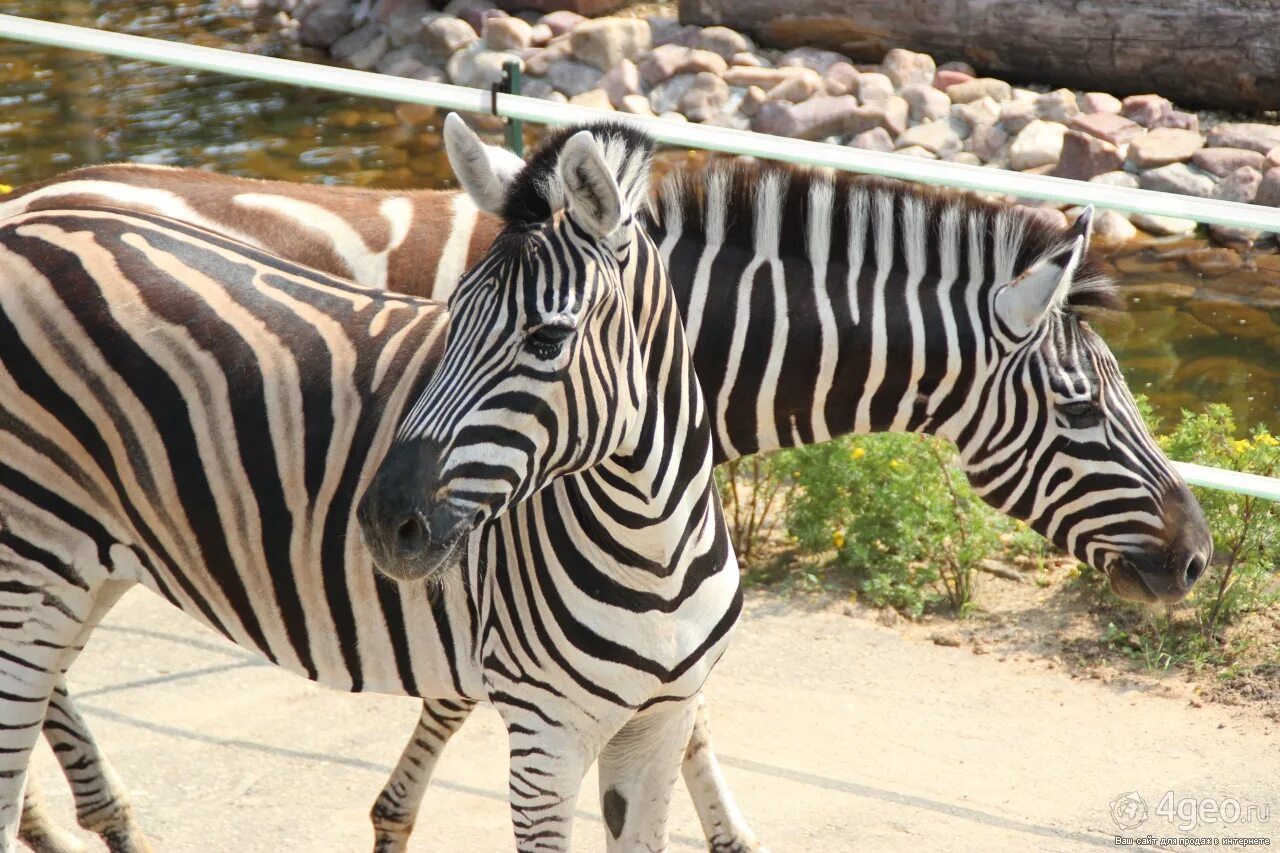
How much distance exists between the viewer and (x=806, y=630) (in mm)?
4984

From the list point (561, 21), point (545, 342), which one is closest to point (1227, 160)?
point (561, 21)

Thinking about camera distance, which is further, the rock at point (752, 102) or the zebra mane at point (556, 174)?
the rock at point (752, 102)

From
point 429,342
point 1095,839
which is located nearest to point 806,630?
point 1095,839

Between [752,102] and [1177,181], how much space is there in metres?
3.25

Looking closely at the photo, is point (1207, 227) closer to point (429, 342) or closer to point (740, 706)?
point (740, 706)

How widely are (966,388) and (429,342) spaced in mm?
1452

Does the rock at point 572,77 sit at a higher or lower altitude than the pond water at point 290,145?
higher

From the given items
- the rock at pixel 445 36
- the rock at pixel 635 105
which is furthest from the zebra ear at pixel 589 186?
the rock at pixel 445 36

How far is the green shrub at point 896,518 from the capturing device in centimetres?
509

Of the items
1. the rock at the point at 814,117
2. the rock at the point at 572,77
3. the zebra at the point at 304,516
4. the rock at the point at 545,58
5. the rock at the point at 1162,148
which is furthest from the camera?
the rock at the point at 545,58

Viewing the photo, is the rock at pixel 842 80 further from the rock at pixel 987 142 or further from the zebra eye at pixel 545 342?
the zebra eye at pixel 545 342

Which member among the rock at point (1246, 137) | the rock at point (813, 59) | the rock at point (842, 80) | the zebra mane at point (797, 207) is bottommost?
the rock at point (1246, 137)

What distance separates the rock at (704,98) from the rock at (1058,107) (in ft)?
7.86

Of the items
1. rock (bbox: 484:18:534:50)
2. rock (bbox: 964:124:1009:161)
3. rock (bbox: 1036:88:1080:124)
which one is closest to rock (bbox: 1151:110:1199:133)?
rock (bbox: 1036:88:1080:124)
